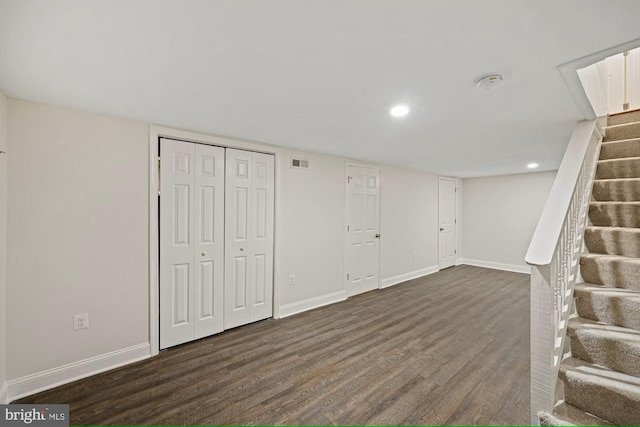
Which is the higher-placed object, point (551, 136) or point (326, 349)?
point (551, 136)

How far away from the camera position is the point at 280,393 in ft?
6.43

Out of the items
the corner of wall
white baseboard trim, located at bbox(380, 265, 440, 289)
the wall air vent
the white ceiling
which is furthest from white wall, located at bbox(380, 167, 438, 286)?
the corner of wall

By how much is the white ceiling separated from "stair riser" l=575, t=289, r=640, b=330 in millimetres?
1377

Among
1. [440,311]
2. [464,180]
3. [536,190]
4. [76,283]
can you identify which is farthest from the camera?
[464,180]

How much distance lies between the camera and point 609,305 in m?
1.64

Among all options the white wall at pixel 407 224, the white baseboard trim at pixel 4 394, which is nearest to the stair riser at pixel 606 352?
the white wall at pixel 407 224

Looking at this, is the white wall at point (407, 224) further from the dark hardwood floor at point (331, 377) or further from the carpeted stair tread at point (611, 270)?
the carpeted stair tread at point (611, 270)

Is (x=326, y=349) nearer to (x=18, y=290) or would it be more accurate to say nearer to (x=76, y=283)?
(x=76, y=283)

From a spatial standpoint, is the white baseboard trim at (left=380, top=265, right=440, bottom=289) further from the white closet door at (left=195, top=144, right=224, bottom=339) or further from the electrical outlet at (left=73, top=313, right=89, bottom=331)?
the electrical outlet at (left=73, top=313, right=89, bottom=331)

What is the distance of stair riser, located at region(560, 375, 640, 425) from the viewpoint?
4.13 feet

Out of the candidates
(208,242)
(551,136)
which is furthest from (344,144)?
(551,136)

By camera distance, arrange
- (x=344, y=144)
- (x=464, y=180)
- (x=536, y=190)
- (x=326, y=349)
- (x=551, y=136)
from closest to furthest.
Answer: (x=326, y=349)
(x=551, y=136)
(x=344, y=144)
(x=536, y=190)
(x=464, y=180)

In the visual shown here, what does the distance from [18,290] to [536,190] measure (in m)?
7.65

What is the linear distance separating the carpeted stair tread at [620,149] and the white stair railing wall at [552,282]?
1.17m
